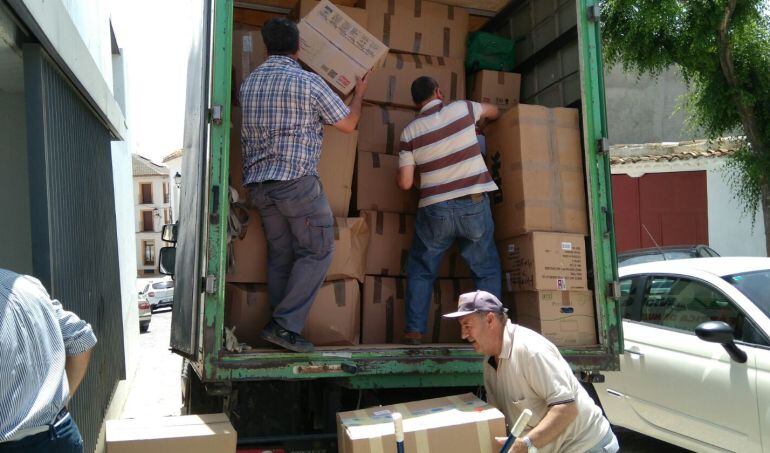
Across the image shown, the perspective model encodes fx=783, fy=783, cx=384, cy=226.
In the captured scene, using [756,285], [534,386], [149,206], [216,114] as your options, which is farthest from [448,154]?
[149,206]

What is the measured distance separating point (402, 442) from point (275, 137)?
1788 millimetres

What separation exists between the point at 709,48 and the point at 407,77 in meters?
6.79

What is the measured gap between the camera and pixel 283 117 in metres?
3.98

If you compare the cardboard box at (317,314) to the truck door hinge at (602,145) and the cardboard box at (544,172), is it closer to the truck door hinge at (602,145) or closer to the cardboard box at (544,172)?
the cardboard box at (544,172)

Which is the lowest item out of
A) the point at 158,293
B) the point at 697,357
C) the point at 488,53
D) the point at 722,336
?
the point at 158,293

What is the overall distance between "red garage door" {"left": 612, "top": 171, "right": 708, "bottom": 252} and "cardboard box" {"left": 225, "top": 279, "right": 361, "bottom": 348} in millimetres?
12907

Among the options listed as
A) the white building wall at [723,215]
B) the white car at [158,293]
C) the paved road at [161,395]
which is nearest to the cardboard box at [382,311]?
the paved road at [161,395]

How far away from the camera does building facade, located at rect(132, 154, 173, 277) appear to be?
57.8 meters

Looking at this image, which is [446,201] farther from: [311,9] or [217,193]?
[311,9]

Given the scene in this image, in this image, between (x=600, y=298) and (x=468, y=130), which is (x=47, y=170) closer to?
(x=468, y=130)

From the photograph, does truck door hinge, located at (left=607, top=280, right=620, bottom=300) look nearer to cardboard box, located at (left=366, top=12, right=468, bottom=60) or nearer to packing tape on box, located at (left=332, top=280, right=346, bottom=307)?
packing tape on box, located at (left=332, top=280, right=346, bottom=307)

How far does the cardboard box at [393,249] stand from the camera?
4.71 m

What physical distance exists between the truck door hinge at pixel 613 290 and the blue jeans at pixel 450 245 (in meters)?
0.61

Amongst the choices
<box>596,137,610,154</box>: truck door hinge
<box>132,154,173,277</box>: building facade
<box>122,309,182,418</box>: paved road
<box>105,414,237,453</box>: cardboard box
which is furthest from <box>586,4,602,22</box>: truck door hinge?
<box>132,154,173,277</box>: building facade
